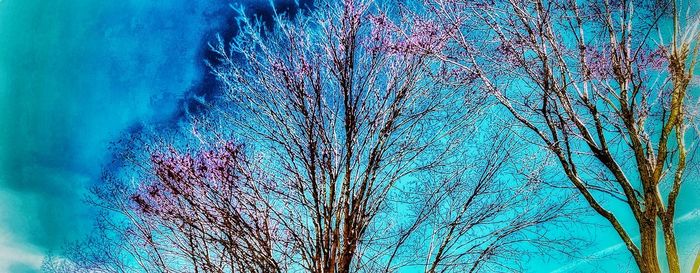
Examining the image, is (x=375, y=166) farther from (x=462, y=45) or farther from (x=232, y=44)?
(x=232, y=44)

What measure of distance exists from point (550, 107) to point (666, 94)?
881 mm

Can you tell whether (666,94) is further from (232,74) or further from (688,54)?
(232,74)

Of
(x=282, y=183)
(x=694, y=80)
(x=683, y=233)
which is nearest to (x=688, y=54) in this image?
(x=694, y=80)

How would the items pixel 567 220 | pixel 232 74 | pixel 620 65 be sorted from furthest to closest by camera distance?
pixel 567 220, pixel 232 74, pixel 620 65

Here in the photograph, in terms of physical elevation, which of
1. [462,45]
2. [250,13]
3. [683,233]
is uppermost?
[250,13]

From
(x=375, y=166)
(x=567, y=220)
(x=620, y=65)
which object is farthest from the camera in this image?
(x=567, y=220)

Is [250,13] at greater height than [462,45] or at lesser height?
greater

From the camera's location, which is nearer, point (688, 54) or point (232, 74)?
point (688, 54)

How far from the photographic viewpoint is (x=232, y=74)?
412 centimetres

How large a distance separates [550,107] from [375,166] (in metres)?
1.45

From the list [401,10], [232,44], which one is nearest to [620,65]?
[401,10]

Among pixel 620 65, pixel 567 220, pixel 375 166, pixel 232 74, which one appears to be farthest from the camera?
pixel 567 220

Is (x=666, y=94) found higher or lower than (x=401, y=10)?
lower

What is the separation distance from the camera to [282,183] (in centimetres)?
390
